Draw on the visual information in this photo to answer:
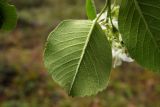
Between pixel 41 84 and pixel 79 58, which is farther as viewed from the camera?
pixel 41 84

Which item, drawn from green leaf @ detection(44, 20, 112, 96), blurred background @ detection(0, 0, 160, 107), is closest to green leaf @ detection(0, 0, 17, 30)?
green leaf @ detection(44, 20, 112, 96)

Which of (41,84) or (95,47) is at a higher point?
(95,47)

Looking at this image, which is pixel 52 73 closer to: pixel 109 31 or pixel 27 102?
pixel 109 31

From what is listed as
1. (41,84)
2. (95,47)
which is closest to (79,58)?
(95,47)

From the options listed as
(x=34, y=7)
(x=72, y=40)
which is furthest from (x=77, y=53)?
(x=34, y=7)

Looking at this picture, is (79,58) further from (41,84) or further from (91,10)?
(41,84)

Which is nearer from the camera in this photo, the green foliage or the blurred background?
the green foliage

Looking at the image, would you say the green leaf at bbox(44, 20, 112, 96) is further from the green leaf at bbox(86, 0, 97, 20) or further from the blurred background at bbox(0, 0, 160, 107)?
the blurred background at bbox(0, 0, 160, 107)
